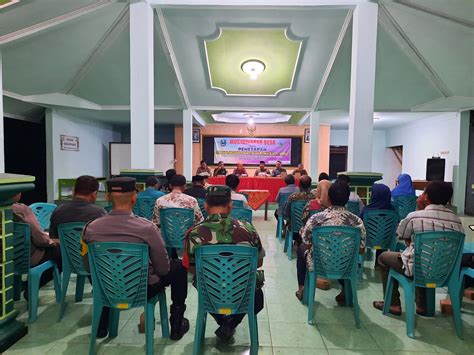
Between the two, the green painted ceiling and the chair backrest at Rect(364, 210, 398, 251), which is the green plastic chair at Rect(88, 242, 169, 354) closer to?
the chair backrest at Rect(364, 210, 398, 251)

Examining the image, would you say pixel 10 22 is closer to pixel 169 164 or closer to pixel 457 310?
pixel 457 310

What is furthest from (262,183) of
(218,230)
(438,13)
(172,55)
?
(218,230)

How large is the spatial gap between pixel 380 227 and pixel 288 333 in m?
1.56

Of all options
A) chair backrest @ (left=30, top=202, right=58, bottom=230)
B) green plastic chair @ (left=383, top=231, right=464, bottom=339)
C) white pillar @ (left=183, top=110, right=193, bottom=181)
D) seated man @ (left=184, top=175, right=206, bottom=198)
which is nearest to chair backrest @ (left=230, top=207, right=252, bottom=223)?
seated man @ (left=184, top=175, right=206, bottom=198)

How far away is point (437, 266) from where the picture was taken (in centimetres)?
204

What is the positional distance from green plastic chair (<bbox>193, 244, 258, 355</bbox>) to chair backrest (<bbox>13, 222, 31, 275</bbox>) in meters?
1.51

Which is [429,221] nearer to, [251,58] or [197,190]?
[197,190]

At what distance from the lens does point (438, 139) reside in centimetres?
853

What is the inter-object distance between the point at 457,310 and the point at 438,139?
8134 millimetres

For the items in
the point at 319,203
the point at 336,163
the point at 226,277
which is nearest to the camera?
the point at 226,277

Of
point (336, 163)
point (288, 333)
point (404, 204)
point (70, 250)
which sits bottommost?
point (288, 333)

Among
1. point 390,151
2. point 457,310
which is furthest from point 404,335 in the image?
point 390,151

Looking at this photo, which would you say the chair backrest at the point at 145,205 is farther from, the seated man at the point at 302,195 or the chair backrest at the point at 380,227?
the chair backrest at the point at 380,227

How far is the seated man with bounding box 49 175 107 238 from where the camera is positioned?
227 cm
